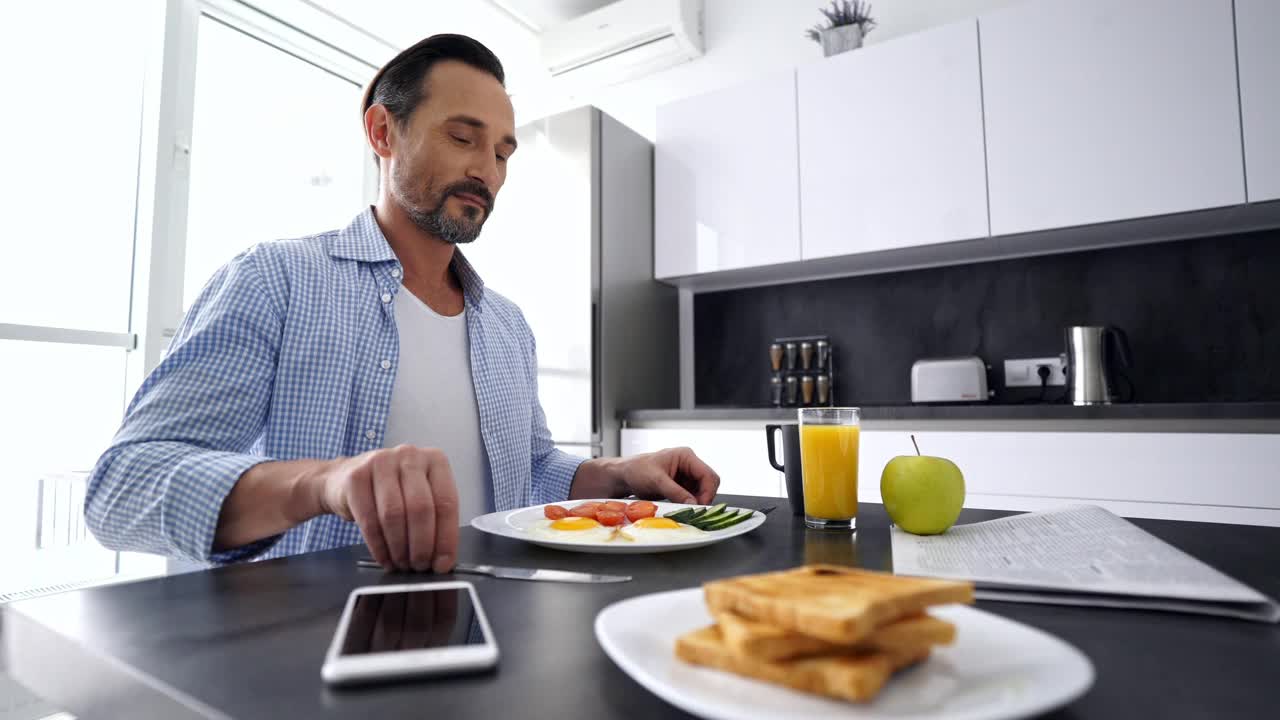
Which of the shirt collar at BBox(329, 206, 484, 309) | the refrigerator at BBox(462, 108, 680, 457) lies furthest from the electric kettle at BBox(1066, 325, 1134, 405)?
the shirt collar at BBox(329, 206, 484, 309)

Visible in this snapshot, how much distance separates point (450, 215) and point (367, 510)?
0.82 meters

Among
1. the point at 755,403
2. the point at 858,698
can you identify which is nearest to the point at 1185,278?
the point at 755,403

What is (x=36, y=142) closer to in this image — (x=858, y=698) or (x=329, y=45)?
(x=329, y=45)

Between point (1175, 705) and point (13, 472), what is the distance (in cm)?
291

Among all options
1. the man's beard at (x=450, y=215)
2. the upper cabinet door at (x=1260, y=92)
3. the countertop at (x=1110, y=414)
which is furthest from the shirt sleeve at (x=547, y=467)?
the upper cabinet door at (x=1260, y=92)

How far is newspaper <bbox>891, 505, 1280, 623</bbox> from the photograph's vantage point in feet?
1.46

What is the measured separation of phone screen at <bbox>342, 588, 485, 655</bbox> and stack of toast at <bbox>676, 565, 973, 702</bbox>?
0.43 feet

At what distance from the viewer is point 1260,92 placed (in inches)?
76.5

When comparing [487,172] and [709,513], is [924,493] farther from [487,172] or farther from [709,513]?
[487,172]

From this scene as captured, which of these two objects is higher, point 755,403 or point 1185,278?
point 1185,278

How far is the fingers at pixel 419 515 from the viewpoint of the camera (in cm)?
55

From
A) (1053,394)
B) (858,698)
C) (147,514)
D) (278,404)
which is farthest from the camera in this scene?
(1053,394)

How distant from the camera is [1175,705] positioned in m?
0.31

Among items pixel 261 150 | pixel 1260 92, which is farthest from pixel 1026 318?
pixel 261 150
